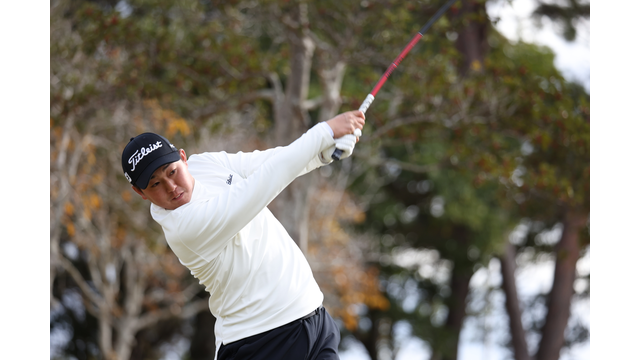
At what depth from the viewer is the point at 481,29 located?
35.7 ft

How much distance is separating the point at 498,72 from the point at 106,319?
8.01 meters

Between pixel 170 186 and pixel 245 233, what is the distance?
350 millimetres

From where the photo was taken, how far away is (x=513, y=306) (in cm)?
1256

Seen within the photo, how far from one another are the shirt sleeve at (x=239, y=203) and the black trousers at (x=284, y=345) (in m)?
0.41

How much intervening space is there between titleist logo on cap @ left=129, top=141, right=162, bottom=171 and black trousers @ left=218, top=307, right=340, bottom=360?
0.84 metres

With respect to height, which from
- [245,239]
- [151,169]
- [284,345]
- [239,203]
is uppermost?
[151,169]

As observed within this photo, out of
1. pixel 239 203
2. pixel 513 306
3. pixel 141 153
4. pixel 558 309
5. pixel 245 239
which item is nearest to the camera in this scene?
pixel 239 203

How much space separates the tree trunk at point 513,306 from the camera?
496 inches

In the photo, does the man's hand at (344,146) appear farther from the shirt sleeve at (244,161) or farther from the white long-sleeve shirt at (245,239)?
the shirt sleeve at (244,161)

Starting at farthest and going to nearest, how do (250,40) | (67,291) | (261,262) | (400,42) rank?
1. (67,291)
2. (250,40)
3. (400,42)
4. (261,262)

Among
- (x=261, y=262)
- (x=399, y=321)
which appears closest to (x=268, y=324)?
(x=261, y=262)

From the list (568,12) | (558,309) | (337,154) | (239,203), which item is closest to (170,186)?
(239,203)

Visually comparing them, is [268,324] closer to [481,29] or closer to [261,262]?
[261,262]

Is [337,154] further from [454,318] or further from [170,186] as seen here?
[454,318]
